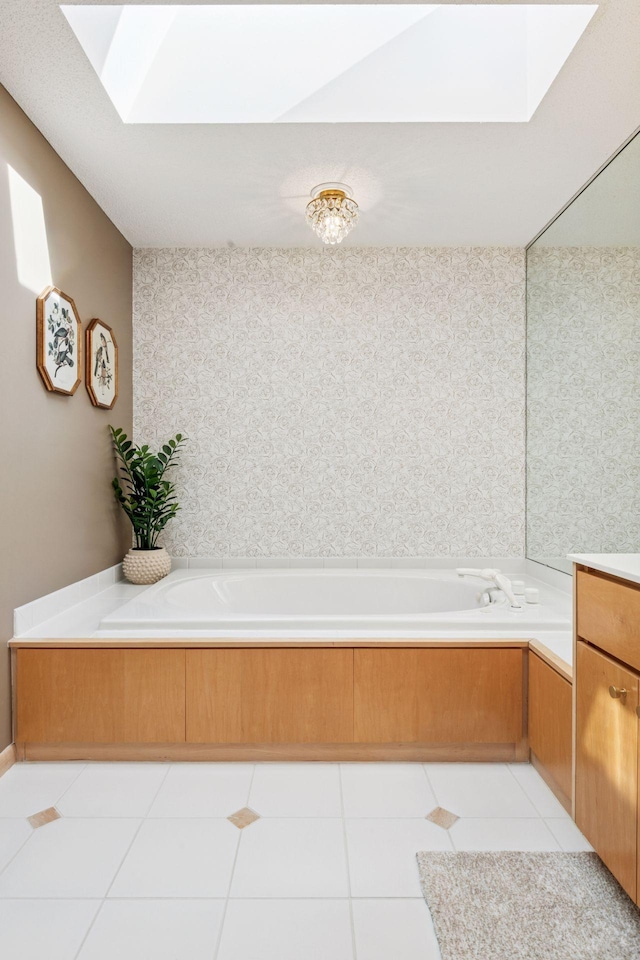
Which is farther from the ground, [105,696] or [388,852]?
[105,696]

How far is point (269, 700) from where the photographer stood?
2039 millimetres

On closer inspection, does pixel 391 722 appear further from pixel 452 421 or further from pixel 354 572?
pixel 452 421

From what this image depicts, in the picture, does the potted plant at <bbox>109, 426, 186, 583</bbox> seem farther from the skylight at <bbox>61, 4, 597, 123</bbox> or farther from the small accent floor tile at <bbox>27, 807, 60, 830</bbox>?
the skylight at <bbox>61, 4, 597, 123</bbox>

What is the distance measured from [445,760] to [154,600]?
135 cm

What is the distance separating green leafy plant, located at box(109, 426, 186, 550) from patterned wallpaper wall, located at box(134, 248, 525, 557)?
0.74 feet

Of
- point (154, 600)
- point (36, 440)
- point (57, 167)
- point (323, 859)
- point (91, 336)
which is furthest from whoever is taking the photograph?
point (91, 336)

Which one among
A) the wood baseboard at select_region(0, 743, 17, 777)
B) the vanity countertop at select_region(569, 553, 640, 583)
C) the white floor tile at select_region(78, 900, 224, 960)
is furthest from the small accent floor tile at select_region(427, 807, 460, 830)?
the wood baseboard at select_region(0, 743, 17, 777)

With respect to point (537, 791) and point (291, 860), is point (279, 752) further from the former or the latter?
point (537, 791)

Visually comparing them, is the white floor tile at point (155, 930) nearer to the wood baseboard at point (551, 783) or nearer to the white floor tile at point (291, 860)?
the white floor tile at point (291, 860)

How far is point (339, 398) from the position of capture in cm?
324

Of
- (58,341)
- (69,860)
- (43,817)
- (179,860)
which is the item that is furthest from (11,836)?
(58,341)

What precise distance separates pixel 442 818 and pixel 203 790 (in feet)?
2.55

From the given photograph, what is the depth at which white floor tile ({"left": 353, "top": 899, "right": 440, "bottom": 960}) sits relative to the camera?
123 centimetres

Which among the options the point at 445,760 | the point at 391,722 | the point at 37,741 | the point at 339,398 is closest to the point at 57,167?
the point at 339,398
